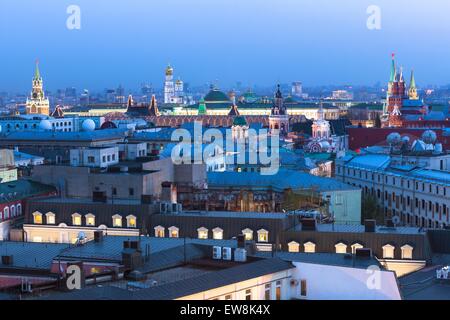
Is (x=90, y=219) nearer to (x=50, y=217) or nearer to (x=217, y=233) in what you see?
(x=50, y=217)

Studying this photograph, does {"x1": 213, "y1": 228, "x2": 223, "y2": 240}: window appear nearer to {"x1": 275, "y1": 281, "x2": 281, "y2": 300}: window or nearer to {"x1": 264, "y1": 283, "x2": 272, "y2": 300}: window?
{"x1": 275, "y1": 281, "x2": 281, "y2": 300}: window

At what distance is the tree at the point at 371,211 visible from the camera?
47.2 m

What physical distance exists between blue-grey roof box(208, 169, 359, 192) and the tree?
1.63 meters

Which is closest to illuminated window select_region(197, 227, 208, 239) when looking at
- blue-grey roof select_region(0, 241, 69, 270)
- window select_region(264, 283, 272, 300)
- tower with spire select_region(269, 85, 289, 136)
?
blue-grey roof select_region(0, 241, 69, 270)

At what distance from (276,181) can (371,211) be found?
16.8ft

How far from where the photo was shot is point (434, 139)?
72.1 meters

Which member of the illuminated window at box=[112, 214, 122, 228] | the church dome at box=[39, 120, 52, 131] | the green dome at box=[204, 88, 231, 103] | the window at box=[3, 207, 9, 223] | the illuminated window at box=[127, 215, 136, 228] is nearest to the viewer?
the illuminated window at box=[127, 215, 136, 228]

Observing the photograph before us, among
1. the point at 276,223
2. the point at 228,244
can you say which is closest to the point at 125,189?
the point at 276,223

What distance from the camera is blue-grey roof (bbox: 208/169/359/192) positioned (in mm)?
45750

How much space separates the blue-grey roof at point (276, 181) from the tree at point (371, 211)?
1633 millimetres

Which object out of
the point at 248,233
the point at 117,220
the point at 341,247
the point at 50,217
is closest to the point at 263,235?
the point at 248,233

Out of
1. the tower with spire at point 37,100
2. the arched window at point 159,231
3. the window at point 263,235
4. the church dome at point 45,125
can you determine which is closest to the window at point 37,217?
the arched window at point 159,231

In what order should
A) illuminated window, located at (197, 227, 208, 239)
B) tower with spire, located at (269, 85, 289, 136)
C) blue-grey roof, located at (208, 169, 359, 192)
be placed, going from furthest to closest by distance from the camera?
tower with spire, located at (269, 85, 289, 136) → blue-grey roof, located at (208, 169, 359, 192) → illuminated window, located at (197, 227, 208, 239)
